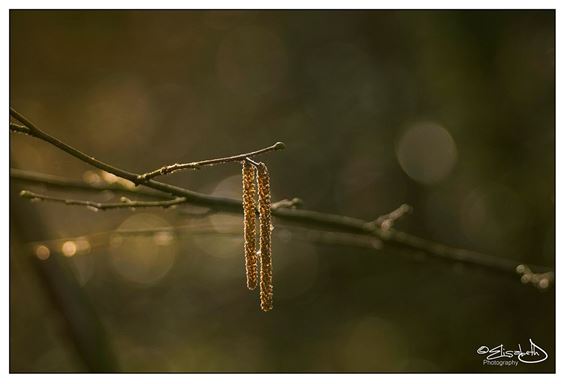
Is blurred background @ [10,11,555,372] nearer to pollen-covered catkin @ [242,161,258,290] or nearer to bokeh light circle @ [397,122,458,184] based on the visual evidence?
bokeh light circle @ [397,122,458,184]

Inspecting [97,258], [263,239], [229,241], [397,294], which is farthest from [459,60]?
[263,239]

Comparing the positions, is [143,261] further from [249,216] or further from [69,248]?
[249,216]

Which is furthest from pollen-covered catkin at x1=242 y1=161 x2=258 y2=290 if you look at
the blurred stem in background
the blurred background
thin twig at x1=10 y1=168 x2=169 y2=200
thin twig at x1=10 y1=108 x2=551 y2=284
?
the blurred background

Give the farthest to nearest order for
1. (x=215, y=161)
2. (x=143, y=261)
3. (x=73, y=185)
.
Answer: (x=143, y=261), (x=73, y=185), (x=215, y=161)

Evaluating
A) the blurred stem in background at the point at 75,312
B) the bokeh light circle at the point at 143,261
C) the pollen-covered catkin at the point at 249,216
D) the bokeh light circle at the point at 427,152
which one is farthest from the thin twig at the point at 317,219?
the bokeh light circle at the point at 143,261

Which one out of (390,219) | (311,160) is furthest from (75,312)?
(311,160)

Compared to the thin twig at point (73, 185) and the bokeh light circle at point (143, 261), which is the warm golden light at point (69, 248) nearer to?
the thin twig at point (73, 185)

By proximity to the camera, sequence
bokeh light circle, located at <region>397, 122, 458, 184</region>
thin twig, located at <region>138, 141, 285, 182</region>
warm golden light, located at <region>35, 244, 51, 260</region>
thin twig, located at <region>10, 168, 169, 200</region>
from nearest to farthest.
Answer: thin twig, located at <region>138, 141, 285, 182</region>
thin twig, located at <region>10, 168, 169, 200</region>
warm golden light, located at <region>35, 244, 51, 260</region>
bokeh light circle, located at <region>397, 122, 458, 184</region>
